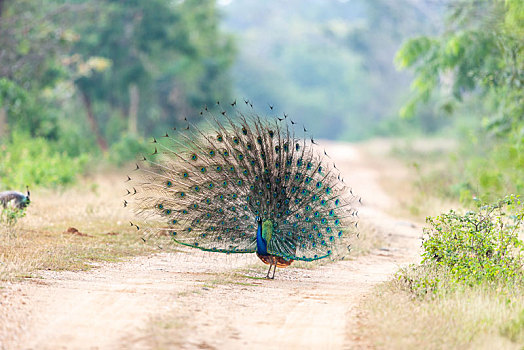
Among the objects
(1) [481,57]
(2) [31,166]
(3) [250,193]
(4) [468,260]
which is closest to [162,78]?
(2) [31,166]

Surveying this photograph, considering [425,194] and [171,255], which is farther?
[425,194]

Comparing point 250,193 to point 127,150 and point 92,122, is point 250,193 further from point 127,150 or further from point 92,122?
point 92,122

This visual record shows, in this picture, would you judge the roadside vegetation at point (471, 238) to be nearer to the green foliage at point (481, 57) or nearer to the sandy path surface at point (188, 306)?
the green foliage at point (481, 57)

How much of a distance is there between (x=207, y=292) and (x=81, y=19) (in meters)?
18.7

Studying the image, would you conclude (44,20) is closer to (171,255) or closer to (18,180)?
(18,180)

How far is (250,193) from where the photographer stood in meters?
8.38

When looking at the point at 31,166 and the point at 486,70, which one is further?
the point at 486,70

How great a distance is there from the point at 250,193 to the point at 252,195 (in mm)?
34

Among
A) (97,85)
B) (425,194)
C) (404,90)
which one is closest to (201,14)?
(97,85)

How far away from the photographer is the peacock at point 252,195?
8.28 metres

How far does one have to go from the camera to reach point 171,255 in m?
9.89

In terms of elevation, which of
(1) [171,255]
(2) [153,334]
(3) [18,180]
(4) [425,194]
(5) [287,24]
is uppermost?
(5) [287,24]

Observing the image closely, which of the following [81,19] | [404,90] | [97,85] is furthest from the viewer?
[404,90]

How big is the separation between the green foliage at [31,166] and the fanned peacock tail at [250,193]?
Answer: 266 inches
